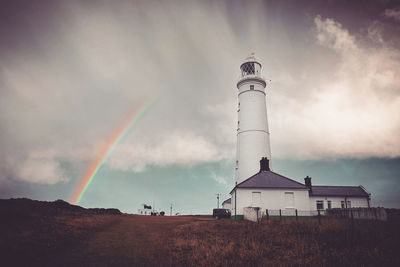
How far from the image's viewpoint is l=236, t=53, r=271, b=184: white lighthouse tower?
34875 mm

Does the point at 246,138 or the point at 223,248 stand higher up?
the point at 246,138

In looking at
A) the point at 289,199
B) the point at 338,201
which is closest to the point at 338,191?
the point at 338,201

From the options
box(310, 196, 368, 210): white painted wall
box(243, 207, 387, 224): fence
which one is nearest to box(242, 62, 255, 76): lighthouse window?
box(310, 196, 368, 210): white painted wall

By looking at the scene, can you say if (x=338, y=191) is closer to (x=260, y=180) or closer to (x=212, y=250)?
(x=260, y=180)

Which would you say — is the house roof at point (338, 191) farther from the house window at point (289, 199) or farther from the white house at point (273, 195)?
the house window at point (289, 199)

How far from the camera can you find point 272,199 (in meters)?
28.9

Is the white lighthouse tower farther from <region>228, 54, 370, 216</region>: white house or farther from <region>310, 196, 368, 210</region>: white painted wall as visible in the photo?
<region>310, 196, 368, 210</region>: white painted wall

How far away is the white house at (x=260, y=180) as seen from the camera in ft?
95.1

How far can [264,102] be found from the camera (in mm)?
37719

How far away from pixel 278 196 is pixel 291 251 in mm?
20858

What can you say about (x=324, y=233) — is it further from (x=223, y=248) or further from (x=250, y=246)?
(x=223, y=248)

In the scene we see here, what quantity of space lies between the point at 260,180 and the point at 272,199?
2.62m

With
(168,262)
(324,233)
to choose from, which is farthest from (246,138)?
(168,262)

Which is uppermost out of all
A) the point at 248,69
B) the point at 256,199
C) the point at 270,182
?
the point at 248,69
